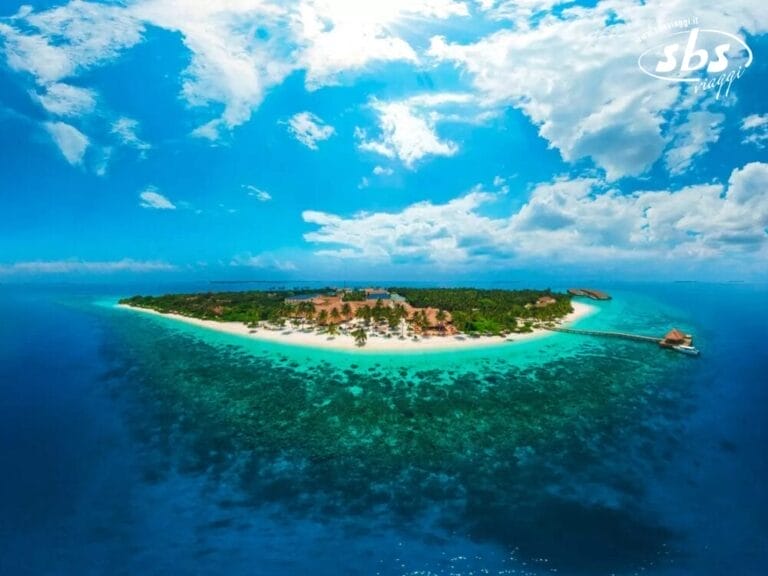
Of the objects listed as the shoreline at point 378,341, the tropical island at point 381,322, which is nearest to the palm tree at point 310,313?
the tropical island at point 381,322

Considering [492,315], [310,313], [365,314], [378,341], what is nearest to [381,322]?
[365,314]

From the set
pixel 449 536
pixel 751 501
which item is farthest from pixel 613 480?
pixel 449 536

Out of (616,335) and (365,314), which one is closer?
(616,335)

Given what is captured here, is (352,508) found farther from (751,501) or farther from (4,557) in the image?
(751,501)

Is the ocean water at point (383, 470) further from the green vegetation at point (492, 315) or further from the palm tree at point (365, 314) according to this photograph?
the palm tree at point (365, 314)

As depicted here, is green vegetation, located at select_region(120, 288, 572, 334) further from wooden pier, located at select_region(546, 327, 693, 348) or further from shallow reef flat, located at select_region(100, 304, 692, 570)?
shallow reef flat, located at select_region(100, 304, 692, 570)

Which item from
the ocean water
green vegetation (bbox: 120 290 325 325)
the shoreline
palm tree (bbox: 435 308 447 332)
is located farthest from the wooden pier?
green vegetation (bbox: 120 290 325 325)

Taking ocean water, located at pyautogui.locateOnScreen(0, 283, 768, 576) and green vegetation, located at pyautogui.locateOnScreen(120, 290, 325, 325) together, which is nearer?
ocean water, located at pyautogui.locateOnScreen(0, 283, 768, 576)

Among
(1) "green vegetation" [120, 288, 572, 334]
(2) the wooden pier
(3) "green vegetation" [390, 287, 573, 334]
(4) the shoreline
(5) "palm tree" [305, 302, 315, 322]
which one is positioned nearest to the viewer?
(4) the shoreline

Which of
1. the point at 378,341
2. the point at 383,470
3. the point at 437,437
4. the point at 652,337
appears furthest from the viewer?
the point at 652,337

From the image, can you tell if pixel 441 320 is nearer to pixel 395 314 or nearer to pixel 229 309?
pixel 395 314

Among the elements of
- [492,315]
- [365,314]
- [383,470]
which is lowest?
[383,470]
